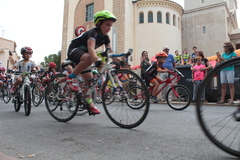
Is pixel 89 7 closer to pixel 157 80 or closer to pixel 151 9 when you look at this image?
pixel 151 9

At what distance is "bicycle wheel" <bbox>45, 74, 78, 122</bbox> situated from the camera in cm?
359

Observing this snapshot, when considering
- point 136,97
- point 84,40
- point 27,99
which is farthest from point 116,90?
point 27,99

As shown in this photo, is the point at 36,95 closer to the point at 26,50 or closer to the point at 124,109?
the point at 26,50

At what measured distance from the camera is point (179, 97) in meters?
5.98

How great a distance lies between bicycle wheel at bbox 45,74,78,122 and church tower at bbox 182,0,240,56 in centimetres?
3158

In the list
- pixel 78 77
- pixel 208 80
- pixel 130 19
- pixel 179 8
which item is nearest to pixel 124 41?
pixel 130 19

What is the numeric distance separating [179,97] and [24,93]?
4.02 metres

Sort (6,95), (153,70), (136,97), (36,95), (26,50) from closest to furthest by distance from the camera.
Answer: (136,97)
(26,50)
(153,70)
(36,95)
(6,95)

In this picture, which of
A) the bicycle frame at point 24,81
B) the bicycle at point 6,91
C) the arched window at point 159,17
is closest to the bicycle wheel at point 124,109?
the bicycle frame at point 24,81

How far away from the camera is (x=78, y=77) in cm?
352

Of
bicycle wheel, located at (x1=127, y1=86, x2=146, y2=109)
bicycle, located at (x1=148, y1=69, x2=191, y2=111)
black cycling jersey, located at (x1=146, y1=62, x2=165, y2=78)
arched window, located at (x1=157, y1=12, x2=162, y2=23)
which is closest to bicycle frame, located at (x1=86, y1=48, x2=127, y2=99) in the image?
bicycle wheel, located at (x1=127, y1=86, x2=146, y2=109)

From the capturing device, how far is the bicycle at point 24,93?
469cm

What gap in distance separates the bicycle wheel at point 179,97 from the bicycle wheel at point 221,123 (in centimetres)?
405

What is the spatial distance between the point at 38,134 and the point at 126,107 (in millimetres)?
1286
